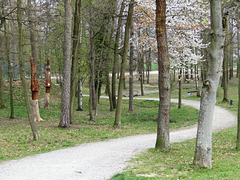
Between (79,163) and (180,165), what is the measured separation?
9.57ft

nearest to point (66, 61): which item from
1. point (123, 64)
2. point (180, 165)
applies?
point (123, 64)

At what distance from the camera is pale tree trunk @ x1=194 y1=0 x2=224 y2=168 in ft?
22.8

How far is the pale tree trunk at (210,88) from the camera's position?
6.96 metres

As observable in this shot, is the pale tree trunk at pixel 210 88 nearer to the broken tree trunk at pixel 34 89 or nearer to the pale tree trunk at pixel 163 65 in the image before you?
the pale tree trunk at pixel 163 65

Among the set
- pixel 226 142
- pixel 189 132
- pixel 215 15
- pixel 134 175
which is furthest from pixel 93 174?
pixel 189 132

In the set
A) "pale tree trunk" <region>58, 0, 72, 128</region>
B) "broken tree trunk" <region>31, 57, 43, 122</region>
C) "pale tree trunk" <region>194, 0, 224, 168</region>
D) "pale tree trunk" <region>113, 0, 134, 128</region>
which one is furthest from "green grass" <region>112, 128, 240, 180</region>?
"broken tree trunk" <region>31, 57, 43, 122</region>

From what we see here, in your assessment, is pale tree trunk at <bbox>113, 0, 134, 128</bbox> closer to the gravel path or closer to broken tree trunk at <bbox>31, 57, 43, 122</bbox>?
the gravel path

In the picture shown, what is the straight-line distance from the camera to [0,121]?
52.4 ft

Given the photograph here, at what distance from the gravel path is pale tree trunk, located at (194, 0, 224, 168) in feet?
7.23

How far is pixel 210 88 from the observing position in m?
7.06

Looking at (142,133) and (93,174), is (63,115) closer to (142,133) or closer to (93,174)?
(142,133)

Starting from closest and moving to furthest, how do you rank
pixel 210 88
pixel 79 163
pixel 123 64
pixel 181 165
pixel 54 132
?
1. pixel 210 88
2. pixel 181 165
3. pixel 79 163
4. pixel 54 132
5. pixel 123 64

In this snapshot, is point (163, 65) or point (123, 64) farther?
point (123, 64)

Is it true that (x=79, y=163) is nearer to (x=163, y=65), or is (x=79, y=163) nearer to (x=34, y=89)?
(x=163, y=65)
